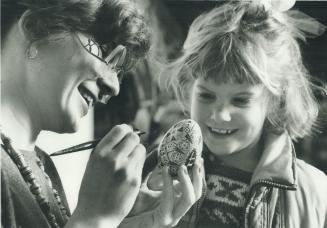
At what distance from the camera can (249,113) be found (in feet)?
3.03

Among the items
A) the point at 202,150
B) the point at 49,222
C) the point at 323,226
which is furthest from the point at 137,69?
Result: the point at 323,226

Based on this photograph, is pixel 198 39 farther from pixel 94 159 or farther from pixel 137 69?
pixel 94 159

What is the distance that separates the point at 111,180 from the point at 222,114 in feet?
0.86

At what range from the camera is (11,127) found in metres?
0.77

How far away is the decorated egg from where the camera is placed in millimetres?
845

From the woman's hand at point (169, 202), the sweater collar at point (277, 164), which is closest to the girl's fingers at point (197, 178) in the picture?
the woman's hand at point (169, 202)

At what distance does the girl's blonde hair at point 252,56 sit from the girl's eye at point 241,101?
0.03 meters

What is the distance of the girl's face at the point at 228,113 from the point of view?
2.95 ft

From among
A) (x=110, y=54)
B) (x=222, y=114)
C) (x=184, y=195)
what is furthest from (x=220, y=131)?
(x=110, y=54)

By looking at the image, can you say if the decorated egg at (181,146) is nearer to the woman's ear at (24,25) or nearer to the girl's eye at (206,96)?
the girl's eye at (206,96)

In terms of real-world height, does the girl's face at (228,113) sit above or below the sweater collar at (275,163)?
above

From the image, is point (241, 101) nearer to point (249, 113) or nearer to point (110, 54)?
point (249, 113)

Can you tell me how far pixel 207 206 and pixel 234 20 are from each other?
371 millimetres

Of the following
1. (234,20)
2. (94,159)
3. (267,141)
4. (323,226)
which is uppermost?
(234,20)
